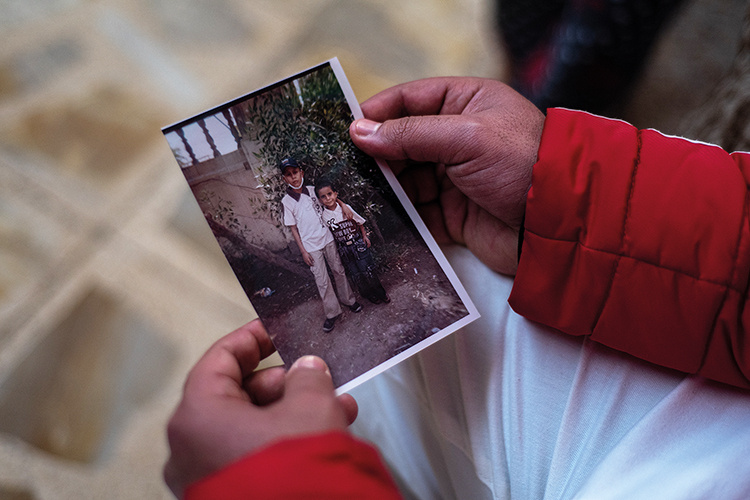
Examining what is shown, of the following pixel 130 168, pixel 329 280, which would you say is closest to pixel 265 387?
pixel 329 280

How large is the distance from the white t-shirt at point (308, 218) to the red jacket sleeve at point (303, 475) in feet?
1.07

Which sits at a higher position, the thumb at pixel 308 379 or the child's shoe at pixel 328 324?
the thumb at pixel 308 379

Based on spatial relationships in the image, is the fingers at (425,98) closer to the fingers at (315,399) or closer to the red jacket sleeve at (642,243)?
the red jacket sleeve at (642,243)

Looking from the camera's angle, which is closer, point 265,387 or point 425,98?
point 265,387

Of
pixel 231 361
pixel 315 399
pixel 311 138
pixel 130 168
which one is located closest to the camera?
pixel 315 399

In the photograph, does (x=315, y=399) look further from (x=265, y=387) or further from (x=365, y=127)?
(x=365, y=127)

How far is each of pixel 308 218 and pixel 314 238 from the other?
3cm

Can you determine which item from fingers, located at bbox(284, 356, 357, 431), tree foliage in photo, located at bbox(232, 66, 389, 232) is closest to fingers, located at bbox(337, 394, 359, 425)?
fingers, located at bbox(284, 356, 357, 431)

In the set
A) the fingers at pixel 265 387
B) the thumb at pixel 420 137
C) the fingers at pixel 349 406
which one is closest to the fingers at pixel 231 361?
the fingers at pixel 265 387

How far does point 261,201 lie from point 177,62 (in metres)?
0.73

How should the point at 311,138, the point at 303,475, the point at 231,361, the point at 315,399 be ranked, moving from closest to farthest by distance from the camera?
the point at 303,475, the point at 315,399, the point at 231,361, the point at 311,138

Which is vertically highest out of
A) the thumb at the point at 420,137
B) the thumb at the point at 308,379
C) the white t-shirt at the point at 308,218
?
the thumb at the point at 420,137

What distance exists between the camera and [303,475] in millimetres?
368

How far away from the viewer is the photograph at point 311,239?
0.66m
